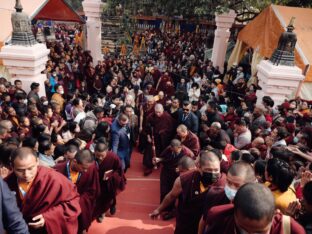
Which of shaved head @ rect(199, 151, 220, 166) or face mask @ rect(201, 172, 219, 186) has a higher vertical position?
shaved head @ rect(199, 151, 220, 166)

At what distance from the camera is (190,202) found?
358 cm

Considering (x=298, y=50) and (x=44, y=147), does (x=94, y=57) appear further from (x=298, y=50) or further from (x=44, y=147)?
(x=44, y=147)

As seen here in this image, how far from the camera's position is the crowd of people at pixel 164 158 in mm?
2654

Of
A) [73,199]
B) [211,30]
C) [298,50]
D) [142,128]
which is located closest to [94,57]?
[142,128]

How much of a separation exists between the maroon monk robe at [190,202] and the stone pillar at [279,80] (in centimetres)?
421

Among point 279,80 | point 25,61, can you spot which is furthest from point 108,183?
point 279,80

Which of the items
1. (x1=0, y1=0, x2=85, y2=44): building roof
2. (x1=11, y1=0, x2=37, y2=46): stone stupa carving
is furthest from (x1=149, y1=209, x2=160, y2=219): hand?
(x1=0, y1=0, x2=85, y2=44): building roof

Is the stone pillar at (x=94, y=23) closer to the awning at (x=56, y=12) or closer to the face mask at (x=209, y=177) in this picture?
the awning at (x=56, y=12)

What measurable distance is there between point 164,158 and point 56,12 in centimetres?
1141

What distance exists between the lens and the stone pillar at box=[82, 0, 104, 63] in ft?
41.8

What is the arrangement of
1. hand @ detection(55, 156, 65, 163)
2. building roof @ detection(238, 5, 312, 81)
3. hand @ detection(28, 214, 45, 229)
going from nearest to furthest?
hand @ detection(28, 214, 45, 229)
hand @ detection(55, 156, 65, 163)
building roof @ detection(238, 5, 312, 81)

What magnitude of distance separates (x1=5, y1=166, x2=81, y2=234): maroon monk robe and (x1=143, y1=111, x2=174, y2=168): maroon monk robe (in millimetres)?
3343

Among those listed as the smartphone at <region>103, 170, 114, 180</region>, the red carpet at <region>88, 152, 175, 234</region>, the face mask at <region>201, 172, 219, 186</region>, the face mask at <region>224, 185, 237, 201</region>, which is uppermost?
the face mask at <region>224, 185, 237, 201</region>

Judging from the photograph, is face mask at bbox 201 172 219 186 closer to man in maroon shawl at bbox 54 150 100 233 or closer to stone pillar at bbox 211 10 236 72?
man in maroon shawl at bbox 54 150 100 233
